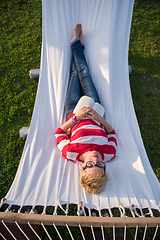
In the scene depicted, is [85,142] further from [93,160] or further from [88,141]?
[93,160]

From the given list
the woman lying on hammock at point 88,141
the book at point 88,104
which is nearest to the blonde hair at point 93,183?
the woman lying on hammock at point 88,141

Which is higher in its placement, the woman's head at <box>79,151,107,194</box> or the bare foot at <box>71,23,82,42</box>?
the bare foot at <box>71,23,82,42</box>

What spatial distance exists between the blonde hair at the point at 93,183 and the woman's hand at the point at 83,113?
621 millimetres

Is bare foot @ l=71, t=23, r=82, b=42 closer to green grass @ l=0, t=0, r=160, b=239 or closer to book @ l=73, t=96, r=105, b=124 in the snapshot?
green grass @ l=0, t=0, r=160, b=239

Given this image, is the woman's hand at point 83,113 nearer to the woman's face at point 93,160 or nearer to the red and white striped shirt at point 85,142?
the red and white striped shirt at point 85,142

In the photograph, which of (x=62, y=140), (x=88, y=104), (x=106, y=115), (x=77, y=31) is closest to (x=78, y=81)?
(x=88, y=104)

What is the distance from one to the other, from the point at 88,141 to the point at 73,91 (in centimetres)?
81

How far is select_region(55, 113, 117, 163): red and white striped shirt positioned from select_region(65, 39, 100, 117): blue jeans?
0.38 meters

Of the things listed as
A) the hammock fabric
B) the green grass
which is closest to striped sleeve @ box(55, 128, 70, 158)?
the hammock fabric

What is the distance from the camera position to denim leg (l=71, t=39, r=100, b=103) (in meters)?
2.10

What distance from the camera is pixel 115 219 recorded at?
1.13m

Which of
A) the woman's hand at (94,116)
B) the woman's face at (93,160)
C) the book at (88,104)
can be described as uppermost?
the book at (88,104)

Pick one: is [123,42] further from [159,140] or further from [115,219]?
[115,219]

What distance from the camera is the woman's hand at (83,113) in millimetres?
1774
